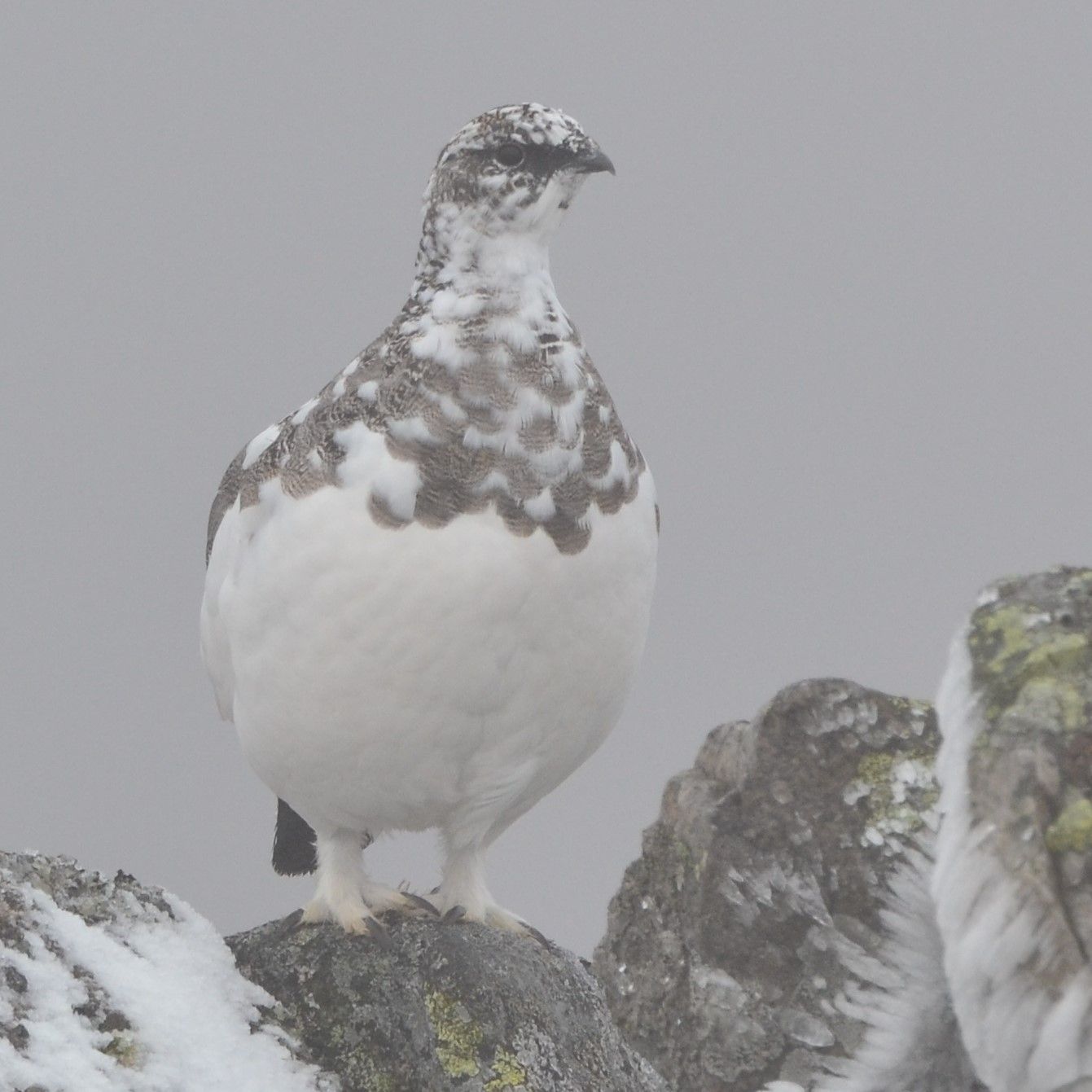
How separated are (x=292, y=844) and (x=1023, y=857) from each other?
285cm

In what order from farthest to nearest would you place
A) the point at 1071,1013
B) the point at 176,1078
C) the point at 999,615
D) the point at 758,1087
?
the point at 176,1078
the point at 758,1087
the point at 999,615
the point at 1071,1013

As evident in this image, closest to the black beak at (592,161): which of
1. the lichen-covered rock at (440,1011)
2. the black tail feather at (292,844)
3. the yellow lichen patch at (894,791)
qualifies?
the yellow lichen patch at (894,791)

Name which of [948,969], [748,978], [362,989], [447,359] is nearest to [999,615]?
[948,969]

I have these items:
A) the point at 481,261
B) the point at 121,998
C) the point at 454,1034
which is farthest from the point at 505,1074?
the point at 481,261

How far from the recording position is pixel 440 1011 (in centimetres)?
369

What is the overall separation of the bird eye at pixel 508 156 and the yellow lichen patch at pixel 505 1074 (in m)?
1.90

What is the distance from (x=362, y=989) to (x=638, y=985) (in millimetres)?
846

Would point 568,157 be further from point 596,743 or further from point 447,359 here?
point 596,743

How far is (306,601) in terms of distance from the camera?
3613mm

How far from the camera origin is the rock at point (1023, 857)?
2117 mm

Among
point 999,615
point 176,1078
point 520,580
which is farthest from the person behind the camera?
point 520,580

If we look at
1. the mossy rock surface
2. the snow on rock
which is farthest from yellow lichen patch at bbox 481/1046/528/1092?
the mossy rock surface

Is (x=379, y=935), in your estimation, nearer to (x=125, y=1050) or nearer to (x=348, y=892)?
(x=348, y=892)

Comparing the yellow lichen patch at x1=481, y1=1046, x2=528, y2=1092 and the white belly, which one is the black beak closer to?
the white belly
